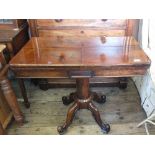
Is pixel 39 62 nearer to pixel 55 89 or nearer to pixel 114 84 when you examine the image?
pixel 55 89

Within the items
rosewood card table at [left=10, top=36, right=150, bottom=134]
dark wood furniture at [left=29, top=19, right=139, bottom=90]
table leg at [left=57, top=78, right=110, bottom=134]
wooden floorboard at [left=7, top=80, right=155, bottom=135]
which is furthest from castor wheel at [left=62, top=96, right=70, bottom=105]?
dark wood furniture at [left=29, top=19, right=139, bottom=90]

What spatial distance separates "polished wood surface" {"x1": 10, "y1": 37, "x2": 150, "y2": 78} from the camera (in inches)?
48.3

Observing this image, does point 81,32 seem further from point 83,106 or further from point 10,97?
point 10,97

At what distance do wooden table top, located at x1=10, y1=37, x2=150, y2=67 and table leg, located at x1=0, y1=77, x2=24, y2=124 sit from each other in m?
0.25

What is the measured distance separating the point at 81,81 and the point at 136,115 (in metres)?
0.64

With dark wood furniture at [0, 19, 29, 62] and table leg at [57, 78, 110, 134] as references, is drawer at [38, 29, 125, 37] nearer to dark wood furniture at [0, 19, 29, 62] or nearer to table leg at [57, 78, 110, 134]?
dark wood furniture at [0, 19, 29, 62]

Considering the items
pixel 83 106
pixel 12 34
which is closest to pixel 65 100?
pixel 83 106

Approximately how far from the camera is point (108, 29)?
1765 millimetres

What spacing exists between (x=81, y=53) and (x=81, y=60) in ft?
0.35

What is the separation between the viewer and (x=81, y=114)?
6.02 ft

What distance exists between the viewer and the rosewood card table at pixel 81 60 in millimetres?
1231

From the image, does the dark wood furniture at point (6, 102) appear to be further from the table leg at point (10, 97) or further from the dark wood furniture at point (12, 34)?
the dark wood furniture at point (12, 34)

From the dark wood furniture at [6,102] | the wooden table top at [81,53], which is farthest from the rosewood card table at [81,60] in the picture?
the dark wood furniture at [6,102]
